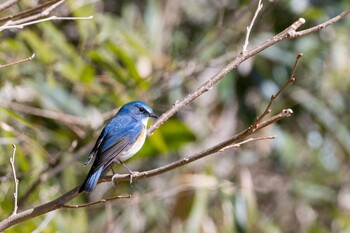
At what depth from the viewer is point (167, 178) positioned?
7.15m

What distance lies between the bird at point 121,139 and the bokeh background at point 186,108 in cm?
38

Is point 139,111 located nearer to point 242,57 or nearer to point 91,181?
point 91,181

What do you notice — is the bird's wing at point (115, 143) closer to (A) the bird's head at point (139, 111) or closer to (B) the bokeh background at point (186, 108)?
(A) the bird's head at point (139, 111)

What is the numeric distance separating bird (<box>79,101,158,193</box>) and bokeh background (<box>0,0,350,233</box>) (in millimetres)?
378

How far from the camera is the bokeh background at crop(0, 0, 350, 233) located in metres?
5.13

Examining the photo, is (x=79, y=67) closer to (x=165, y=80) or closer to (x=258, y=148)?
(x=165, y=80)

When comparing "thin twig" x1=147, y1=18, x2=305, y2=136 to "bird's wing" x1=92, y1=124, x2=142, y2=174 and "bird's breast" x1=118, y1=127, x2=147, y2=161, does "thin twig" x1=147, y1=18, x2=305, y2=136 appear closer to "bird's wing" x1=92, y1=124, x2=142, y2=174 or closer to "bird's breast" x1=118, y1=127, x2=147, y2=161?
"bird's wing" x1=92, y1=124, x2=142, y2=174

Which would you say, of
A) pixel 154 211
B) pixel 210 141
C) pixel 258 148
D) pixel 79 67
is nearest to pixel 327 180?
pixel 258 148

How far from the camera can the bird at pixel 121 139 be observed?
3793 mm

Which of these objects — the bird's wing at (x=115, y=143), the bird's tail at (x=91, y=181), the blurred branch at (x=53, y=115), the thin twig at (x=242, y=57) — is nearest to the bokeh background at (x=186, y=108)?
the blurred branch at (x=53, y=115)

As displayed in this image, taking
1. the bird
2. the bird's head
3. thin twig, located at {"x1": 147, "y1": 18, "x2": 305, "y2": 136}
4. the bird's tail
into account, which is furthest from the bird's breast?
thin twig, located at {"x1": 147, "y1": 18, "x2": 305, "y2": 136}

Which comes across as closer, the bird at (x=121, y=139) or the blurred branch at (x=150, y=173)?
the blurred branch at (x=150, y=173)

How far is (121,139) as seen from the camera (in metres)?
4.07

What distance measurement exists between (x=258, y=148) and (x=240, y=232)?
4.94 ft
